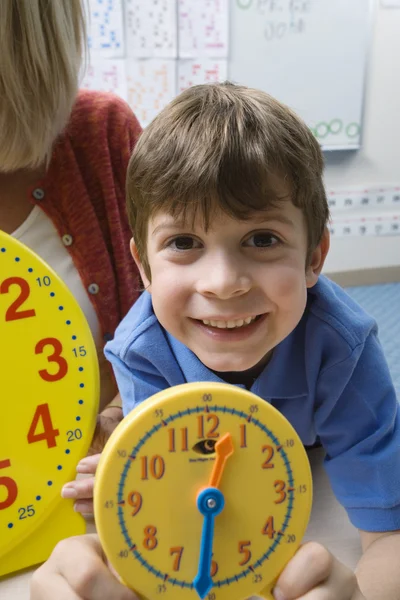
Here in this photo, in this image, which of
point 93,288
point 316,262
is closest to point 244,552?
point 316,262

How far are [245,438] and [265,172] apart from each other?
206mm

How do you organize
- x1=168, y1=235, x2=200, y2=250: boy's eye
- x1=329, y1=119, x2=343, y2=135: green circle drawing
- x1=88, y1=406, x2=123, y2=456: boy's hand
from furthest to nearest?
1. x1=329, y1=119, x2=343, y2=135: green circle drawing
2. x1=88, y1=406, x2=123, y2=456: boy's hand
3. x1=168, y1=235, x2=200, y2=250: boy's eye

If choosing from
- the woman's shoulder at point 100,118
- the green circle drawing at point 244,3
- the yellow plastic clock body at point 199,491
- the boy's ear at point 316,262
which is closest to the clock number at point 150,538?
the yellow plastic clock body at point 199,491

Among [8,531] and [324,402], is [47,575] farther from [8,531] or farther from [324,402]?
[324,402]

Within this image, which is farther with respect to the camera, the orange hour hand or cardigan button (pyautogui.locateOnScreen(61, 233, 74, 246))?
cardigan button (pyautogui.locateOnScreen(61, 233, 74, 246))

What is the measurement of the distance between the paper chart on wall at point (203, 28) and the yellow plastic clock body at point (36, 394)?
4.67 ft

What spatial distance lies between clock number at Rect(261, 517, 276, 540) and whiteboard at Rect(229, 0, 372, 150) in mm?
1487

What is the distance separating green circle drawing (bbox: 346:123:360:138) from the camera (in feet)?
6.05

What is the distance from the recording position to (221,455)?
343 mm

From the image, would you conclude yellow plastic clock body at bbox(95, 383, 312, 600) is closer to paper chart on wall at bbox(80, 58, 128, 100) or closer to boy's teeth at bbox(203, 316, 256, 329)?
boy's teeth at bbox(203, 316, 256, 329)

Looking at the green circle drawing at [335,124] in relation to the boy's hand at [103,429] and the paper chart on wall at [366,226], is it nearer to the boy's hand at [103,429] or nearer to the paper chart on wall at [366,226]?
the paper chart on wall at [366,226]

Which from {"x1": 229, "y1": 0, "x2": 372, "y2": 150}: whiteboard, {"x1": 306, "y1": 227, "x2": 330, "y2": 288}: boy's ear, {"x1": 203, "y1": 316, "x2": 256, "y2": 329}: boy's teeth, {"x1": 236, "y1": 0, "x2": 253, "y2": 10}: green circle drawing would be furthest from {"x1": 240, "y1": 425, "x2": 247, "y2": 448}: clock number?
{"x1": 236, "y1": 0, "x2": 253, "y2": 10}: green circle drawing

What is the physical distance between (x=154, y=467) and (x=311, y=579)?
126 millimetres

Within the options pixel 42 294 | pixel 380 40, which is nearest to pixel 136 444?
pixel 42 294
